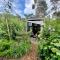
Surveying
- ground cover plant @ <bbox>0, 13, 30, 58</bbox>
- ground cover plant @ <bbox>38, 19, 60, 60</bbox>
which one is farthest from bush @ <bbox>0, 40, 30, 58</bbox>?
ground cover plant @ <bbox>38, 19, 60, 60</bbox>

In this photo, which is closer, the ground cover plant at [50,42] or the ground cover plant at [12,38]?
the ground cover plant at [50,42]

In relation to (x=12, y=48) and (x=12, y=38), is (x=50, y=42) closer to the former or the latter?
(x=12, y=48)

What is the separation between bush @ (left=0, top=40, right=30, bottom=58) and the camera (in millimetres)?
5762

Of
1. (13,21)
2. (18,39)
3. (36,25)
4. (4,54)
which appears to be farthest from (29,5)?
(4,54)

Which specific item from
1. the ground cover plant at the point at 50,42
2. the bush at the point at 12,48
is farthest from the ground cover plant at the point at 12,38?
the ground cover plant at the point at 50,42

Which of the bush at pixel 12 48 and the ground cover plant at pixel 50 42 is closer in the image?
the ground cover plant at pixel 50 42

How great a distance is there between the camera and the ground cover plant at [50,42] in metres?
4.75

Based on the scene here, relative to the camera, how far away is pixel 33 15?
9188mm

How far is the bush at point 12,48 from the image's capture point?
5762 mm

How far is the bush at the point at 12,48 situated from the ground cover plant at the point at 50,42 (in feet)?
1.94

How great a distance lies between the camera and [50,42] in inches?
209

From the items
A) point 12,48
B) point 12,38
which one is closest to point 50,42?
point 12,48

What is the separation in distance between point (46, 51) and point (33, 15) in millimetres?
4196

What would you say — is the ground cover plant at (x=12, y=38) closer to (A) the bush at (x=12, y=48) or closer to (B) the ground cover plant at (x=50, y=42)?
(A) the bush at (x=12, y=48)
